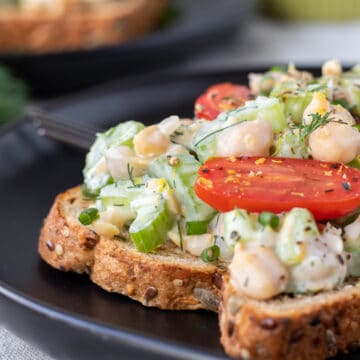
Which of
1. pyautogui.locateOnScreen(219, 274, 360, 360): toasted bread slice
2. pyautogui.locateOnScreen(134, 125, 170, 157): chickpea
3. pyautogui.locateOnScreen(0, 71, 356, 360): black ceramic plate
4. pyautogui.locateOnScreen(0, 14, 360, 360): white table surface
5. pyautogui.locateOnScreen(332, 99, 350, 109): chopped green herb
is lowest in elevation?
pyautogui.locateOnScreen(0, 14, 360, 360): white table surface

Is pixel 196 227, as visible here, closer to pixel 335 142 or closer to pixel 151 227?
pixel 151 227

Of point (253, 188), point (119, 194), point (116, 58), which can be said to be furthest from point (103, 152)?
point (116, 58)

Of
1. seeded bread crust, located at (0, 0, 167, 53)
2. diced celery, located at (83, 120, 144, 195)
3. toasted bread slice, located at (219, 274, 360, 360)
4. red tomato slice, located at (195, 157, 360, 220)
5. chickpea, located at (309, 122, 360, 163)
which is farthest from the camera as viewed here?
seeded bread crust, located at (0, 0, 167, 53)

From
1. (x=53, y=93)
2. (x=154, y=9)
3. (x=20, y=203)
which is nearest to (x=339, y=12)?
(x=154, y=9)

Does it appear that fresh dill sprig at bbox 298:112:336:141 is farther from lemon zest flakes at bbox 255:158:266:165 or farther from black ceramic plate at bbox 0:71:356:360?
black ceramic plate at bbox 0:71:356:360

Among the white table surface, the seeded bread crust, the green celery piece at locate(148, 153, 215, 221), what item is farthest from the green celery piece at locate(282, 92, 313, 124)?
the white table surface

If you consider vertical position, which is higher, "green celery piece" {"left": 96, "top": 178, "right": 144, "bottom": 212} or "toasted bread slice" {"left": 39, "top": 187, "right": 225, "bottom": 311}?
"green celery piece" {"left": 96, "top": 178, "right": 144, "bottom": 212}

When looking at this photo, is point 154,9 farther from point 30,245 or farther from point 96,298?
point 96,298
